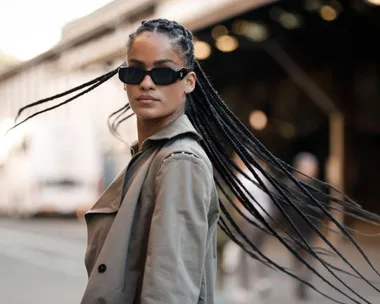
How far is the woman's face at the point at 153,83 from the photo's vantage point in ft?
7.24

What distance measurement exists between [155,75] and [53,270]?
371 inches

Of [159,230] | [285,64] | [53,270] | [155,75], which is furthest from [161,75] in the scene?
[285,64]

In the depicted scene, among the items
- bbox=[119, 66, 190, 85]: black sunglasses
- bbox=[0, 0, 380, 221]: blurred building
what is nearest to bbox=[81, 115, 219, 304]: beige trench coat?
bbox=[119, 66, 190, 85]: black sunglasses

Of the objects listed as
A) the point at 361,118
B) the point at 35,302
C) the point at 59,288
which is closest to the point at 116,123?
the point at 35,302

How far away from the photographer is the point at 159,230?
6.57 feet

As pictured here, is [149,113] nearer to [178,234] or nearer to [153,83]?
[153,83]

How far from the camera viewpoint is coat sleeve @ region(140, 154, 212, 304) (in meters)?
1.98

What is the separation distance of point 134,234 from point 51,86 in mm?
21488

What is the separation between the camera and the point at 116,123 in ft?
10.4

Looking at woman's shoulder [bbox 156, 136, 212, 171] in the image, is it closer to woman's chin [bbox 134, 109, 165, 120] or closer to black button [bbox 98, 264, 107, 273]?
woman's chin [bbox 134, 109, 165, 120]

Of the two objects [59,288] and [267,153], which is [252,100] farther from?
[267,153]

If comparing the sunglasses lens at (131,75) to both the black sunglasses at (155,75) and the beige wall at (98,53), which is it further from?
the beige wall at (98,53)

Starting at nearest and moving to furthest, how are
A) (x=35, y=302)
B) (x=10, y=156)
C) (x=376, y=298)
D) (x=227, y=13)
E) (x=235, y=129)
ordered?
(x=235, y=129)
(x=376, y=298)
(x=35, y=302)
(x=227, y=13)
(x=10, y=156)

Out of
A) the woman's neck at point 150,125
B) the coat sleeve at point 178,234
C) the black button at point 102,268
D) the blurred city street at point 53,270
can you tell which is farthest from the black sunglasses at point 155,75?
the blurred city street at point 53,270
